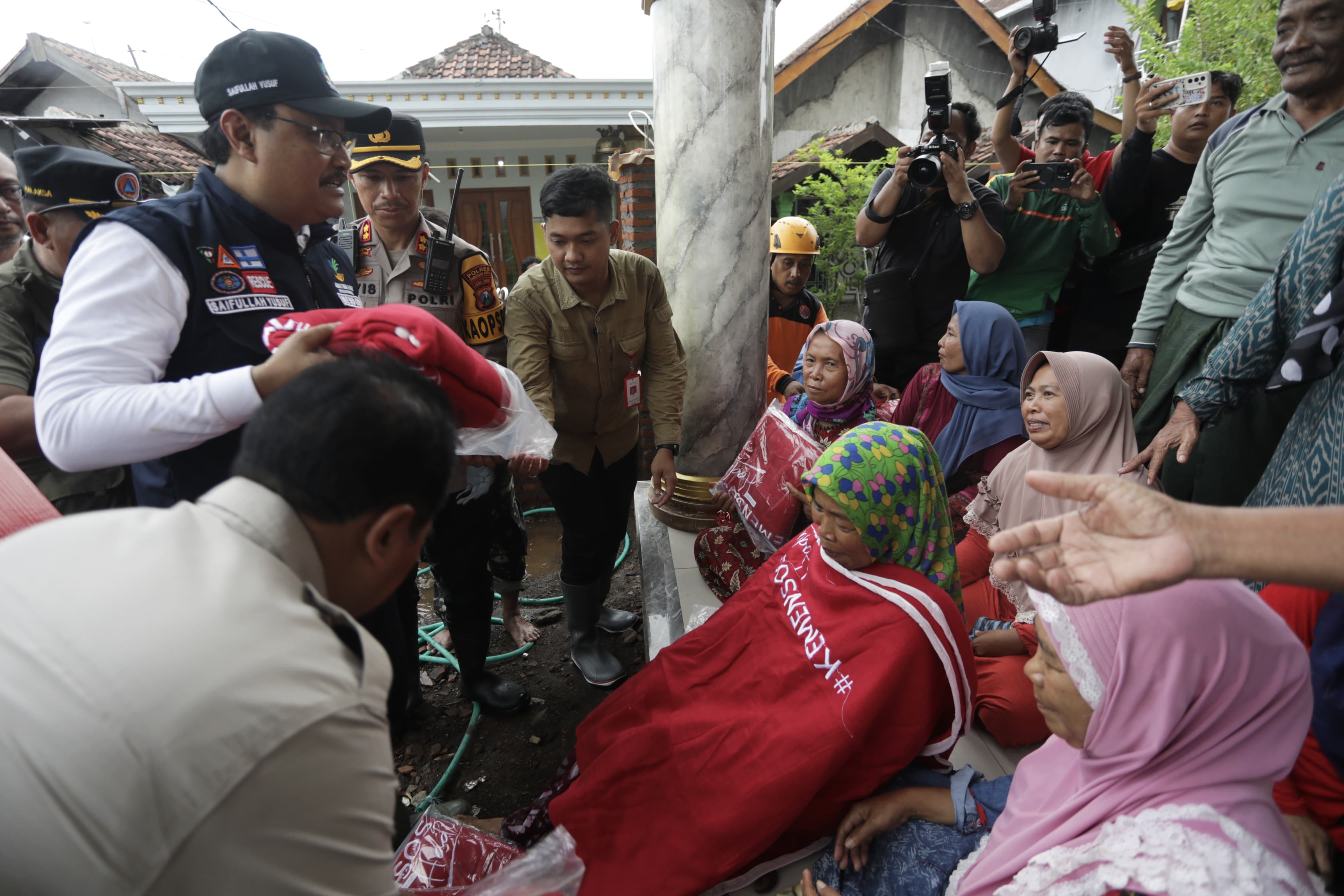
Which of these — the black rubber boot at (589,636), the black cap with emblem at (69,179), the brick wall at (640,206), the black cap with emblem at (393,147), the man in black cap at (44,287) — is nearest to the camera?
the man in black cap at (44,287)

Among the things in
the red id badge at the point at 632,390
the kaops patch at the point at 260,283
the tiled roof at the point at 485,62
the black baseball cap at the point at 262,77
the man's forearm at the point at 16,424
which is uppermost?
the tiled roof at the point at 485,62

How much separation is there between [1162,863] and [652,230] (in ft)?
16.6

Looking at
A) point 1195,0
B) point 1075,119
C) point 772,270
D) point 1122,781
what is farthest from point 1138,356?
point 1195,0

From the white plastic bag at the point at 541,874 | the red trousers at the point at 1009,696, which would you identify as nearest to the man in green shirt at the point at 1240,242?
the red trousers at the point at 1009,696

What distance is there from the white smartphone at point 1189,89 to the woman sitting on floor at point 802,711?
2.56 metres

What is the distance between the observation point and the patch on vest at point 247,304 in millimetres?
1532

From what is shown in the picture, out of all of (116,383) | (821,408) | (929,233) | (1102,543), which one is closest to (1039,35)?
(929,233)

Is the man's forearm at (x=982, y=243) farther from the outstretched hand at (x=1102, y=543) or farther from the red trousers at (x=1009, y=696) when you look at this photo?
the outstretched hand at (x=1102, y=543)

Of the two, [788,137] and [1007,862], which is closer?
[1007,862]

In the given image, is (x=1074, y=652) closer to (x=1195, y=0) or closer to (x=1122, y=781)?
(x=1122, y=781)

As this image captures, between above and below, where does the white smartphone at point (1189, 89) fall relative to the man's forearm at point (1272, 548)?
above

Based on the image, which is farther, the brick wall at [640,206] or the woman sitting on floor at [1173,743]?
the brick wall at [640,206]

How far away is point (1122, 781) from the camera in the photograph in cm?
118

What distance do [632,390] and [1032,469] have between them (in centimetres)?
166
